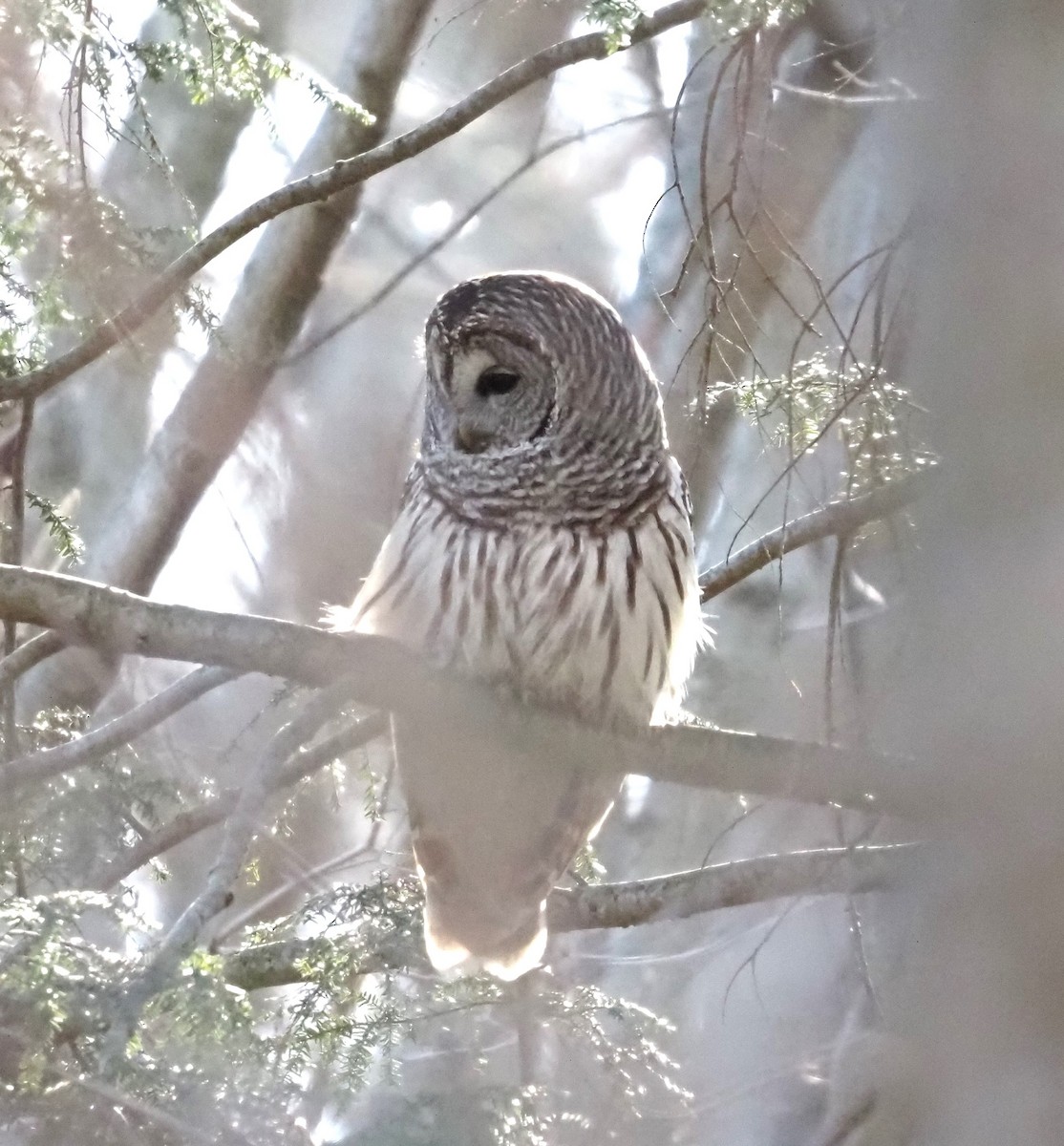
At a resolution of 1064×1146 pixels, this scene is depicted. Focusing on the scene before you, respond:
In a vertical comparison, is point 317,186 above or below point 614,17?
above

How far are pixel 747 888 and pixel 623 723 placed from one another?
1.50ft

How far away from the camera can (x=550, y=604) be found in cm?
319

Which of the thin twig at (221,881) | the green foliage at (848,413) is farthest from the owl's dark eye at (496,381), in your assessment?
the thin twig at (221,881)

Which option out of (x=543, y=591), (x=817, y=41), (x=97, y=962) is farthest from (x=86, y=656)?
(x=817, y=41)

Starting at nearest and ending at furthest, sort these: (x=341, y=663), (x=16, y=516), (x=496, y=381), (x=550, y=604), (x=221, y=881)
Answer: (x=221, y=881)
(x=341, y=663)
(x=16, y=516)
(x=550, y=604)
(x=496, y=381)

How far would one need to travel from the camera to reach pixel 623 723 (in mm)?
3086

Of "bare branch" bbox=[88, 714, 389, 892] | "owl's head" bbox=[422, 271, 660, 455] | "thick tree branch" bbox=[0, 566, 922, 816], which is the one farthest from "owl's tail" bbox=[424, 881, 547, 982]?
"owl's head" bbox=[422, 271, 660, 455]

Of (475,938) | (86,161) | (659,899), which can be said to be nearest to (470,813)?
(475,938)

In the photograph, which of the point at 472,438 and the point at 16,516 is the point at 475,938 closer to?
the point at 472,438

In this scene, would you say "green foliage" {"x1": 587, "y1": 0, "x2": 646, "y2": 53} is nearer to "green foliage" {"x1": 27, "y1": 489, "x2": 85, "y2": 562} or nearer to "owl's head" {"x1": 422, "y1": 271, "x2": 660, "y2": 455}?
"owl's head" {"x1": 422, "y1": 271, "x2": 660, "y2": 455}

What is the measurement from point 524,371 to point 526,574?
61 centimetres

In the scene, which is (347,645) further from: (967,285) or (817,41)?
(817,41)

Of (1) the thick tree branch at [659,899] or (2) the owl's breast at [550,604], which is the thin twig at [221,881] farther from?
(2) the owl's breast at [550,604]

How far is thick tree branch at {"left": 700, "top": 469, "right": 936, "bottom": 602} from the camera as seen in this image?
9.16ft
